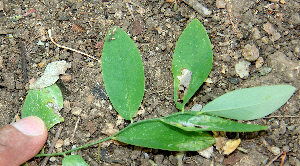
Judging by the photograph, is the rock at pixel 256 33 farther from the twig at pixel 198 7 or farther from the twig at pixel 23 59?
the twig at pixel 23 59

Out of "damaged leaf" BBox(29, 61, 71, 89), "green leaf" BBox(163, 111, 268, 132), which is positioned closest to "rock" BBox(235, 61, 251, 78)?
"green leaf" BBox(163, 111, 268, 132)

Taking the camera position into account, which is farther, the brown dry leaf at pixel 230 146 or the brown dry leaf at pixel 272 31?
the brown dry leaf at pixel 272 31

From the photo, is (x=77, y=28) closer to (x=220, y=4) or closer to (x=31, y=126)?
(x=31, y=126)

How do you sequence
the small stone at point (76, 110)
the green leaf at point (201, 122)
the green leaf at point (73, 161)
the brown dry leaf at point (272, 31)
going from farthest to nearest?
the brown dry leaf at point (272, 31), the small stone at point (76, 110), the green leaf at point (73, 161), the green leaf at point (201, 122)

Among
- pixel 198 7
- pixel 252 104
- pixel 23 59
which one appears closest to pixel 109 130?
pixel 23 59

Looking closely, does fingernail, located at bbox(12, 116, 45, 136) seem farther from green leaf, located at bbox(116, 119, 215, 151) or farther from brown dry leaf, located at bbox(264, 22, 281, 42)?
brown dry leaf, located at bbox(264, 22, 281, 42)

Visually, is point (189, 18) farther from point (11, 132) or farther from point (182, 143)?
point (11, 132)

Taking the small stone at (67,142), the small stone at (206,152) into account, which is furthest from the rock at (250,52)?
the small stone at (67,142)

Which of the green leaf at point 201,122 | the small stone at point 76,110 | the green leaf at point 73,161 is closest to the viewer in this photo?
the green leaf at point 201,122
